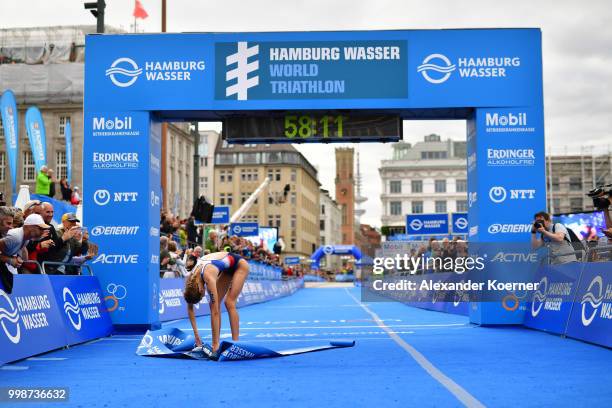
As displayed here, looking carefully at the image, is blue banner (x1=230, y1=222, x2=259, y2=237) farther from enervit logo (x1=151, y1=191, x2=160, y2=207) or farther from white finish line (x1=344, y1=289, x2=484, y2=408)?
white finish line (x1=344, y1=289, x2=484, y2=408)

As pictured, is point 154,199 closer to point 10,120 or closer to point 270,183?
point 10,120

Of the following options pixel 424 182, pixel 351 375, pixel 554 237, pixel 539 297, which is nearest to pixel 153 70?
pixel 554 237

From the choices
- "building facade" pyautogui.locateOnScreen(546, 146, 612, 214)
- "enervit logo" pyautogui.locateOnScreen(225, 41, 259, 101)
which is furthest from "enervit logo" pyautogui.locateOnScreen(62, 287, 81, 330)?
"building facade" pyautogui.locateOnScreen(546, 146, 612, 214)

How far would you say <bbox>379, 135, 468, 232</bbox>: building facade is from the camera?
134000 millimetres

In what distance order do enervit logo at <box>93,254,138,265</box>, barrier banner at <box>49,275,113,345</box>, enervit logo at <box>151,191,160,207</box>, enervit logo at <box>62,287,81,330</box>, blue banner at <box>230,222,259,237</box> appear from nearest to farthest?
barrier banner at <box>49,275,113,345</box>, enervit logo at <box>62,287,81,330</box>, enervit logo at <box>93,254,138,265</box>, enervit logo at <box>151,191,160,207</box>, blue banner at <box>230,222,259,237</box>

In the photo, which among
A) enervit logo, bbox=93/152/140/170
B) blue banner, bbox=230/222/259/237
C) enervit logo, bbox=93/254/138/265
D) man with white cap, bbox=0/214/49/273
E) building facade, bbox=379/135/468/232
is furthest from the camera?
building facade, bbox=379/135/468/232

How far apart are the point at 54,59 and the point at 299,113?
59.0 metres

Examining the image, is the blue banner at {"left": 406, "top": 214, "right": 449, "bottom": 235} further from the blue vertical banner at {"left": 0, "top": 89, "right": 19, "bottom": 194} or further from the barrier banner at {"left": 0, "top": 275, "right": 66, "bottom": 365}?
the barrier banner at {"left": 0, "top": 275, "right": 66, "bottom": 365}

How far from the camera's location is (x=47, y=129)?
2778 inches

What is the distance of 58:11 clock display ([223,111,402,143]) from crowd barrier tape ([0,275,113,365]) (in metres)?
4.04

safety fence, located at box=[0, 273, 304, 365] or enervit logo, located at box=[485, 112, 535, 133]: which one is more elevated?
enervit logo, located at box=[485, 112, 535, 133]

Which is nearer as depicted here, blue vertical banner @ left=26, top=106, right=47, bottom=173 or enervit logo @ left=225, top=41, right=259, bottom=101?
enervit logo @ left=225, top=41, right=259, bottom=101

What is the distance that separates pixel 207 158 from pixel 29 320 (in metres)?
112

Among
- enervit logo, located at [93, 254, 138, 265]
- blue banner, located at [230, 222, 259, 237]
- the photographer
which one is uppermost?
blue banner, located at [230, 222, 259, 237]
